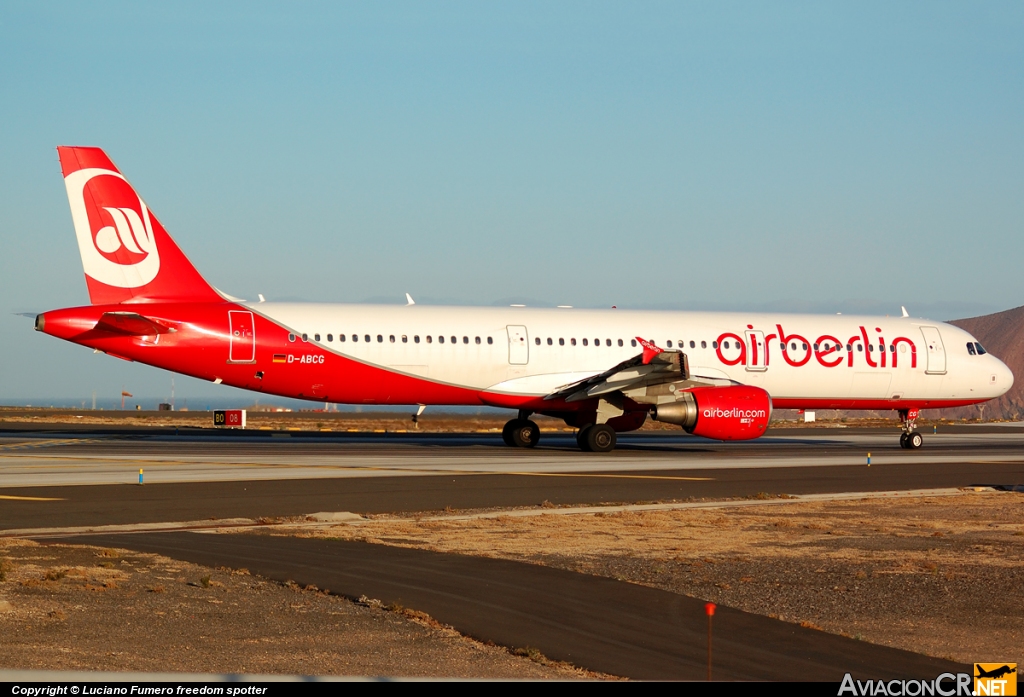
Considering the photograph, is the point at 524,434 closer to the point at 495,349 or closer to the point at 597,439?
the point at 597,439

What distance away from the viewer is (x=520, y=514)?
668 inches

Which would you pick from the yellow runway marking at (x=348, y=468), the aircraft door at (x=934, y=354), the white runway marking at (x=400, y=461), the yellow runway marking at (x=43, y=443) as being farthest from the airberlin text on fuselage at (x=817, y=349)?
the yellow runway marking at (x=43, y=443)

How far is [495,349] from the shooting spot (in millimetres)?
31641

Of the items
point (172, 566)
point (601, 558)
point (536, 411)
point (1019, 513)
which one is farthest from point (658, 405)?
point (172, 566)

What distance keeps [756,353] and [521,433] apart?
7.80 m

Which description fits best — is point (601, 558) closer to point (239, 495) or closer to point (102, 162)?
point (239, 495)

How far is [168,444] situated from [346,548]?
66.4ft

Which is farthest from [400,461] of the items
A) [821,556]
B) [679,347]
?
[821,556]

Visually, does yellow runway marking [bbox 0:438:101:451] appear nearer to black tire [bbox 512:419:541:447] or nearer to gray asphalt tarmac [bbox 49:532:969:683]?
black tire [bbox 512:419:541:447]

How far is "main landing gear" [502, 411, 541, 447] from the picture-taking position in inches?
1319

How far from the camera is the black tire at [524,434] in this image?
110 ft

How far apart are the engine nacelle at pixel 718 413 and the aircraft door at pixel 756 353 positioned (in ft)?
12.1

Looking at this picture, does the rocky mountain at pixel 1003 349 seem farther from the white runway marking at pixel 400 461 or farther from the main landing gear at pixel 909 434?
the white runway marking at pixel 400 461

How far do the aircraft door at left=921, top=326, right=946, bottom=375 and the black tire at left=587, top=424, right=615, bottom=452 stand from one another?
40.2 ft
